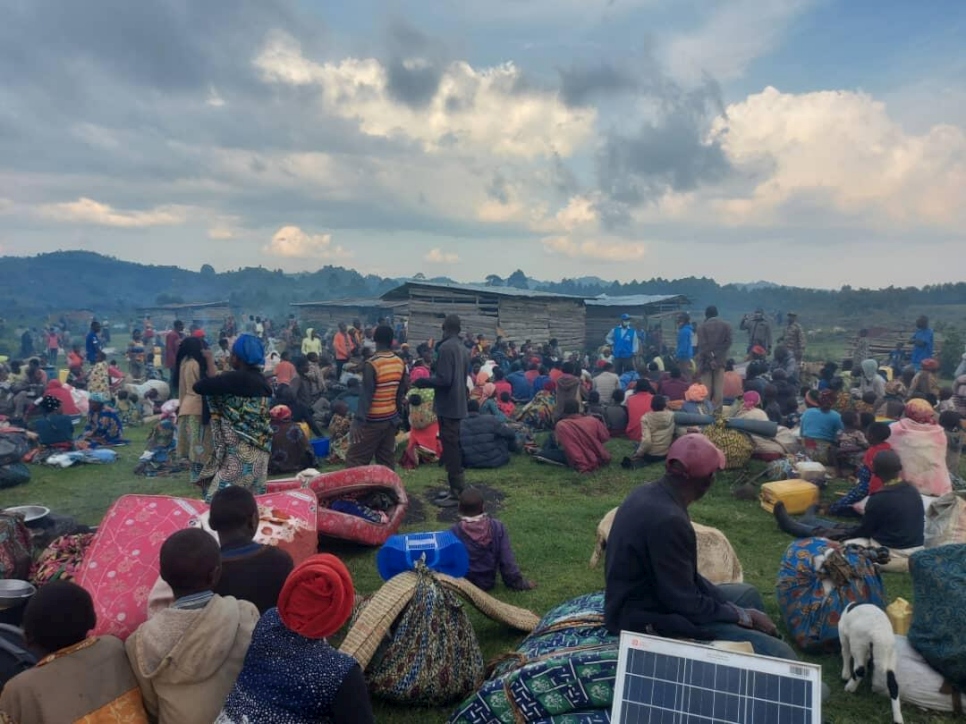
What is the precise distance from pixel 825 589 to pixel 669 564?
2.16 meters

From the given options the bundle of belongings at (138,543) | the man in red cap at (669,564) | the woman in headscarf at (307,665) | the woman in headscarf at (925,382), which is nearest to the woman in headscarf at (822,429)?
the woman in headscarf at (925,382)

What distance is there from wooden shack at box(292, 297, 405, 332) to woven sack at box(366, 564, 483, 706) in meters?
28.8

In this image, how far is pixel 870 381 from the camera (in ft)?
42.5

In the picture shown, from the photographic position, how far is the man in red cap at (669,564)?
3.05 metres

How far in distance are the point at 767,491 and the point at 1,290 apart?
246 feet

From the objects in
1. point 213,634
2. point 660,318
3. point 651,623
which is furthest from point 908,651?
point 660,318

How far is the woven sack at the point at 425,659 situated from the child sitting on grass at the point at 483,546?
1339 millimetres

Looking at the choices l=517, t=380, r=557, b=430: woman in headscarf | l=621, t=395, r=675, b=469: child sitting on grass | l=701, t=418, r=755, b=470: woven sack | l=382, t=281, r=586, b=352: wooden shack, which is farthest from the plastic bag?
l=382, t=281, r=586, b=352: wooden shack

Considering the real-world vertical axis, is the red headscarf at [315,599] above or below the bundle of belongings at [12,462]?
above

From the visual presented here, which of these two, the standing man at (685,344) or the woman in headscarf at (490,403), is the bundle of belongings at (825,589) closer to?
the woman in headscarf at (490,403)

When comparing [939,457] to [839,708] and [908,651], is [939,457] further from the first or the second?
[839,708]

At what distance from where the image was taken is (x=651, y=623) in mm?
3152

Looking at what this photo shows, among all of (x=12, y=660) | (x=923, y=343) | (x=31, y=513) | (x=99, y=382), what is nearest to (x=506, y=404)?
(x=31, y=513)

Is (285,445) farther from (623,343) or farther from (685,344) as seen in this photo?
(685,344)
